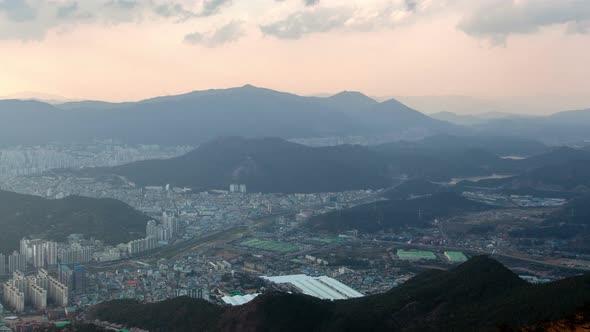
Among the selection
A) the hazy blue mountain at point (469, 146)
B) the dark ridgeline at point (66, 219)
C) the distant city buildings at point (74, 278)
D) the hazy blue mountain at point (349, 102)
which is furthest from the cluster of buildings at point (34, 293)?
the hazy blue mountain at point (349, 102)

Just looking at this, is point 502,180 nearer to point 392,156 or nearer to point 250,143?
point 392,156

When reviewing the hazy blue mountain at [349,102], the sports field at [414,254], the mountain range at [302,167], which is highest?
the hazy blue mountain at [349,102]

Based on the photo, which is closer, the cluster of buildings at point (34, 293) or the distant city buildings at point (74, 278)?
the cluster of buildings at point (34, 293)

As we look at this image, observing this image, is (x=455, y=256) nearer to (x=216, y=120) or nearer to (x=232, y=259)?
(x=232, y=259)

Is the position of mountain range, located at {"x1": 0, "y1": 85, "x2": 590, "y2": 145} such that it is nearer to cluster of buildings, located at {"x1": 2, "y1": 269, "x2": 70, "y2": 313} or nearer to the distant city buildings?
the distant city buildings

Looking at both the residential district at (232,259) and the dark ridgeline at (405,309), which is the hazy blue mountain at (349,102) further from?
the dark ridgeline at (405,309)

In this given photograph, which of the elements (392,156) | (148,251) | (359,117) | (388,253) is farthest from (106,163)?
(359,117)

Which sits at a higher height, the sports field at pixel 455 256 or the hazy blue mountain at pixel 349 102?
the hazy blue mountain at pixel 349 102
